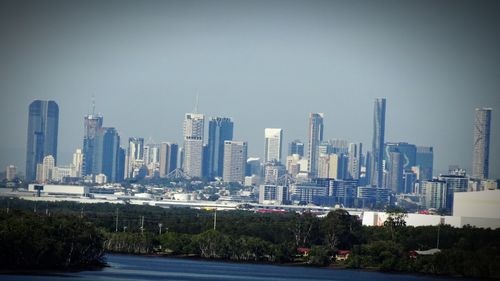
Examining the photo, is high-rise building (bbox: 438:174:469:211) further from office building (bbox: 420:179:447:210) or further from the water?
the water

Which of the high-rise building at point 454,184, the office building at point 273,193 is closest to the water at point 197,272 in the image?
the high-rise building at point 454,184

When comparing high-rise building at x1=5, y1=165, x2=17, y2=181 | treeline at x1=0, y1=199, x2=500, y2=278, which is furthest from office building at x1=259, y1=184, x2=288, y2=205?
treeline at x1=0, y1=199, x2=500, y2=278

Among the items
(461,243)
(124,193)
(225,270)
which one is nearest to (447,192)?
(124,193)

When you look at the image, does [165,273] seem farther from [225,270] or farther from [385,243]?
[385,243]

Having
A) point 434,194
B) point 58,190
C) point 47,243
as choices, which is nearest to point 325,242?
point 47,243

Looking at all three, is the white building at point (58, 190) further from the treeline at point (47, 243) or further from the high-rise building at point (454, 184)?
the treeline at point (47, 243)

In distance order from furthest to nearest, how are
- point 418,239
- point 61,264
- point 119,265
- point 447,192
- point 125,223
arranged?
point 447,192, point 125,223, point 418,239, point 119,265, point 61,264

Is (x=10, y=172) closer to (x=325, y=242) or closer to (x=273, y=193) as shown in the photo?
(x=273, y=193)
